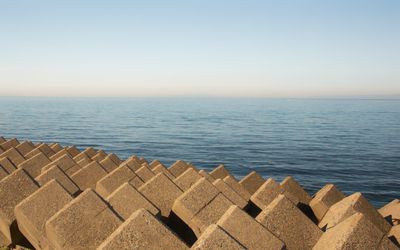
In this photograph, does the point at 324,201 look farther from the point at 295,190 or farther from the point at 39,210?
the point at 39,210

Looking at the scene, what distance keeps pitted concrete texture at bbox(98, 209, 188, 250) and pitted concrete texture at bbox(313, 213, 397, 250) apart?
1.88 m

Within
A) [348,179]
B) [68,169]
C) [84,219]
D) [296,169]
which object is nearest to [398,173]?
[348,179]

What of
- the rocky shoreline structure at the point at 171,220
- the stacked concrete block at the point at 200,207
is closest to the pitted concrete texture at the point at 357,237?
the rocky shoreline structure at the point at 171,220

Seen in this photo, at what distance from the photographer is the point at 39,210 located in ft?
17.3

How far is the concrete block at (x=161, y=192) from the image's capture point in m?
6.80

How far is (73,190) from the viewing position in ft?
28.2

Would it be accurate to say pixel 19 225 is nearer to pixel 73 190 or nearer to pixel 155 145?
pixel 73 190

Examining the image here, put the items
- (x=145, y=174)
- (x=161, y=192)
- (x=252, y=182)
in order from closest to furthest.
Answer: (x=161, y=192) < (x=145, y=174) < (x=252, y=182)

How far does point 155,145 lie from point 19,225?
3914 centimetres

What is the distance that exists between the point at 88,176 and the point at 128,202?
14.3 ft

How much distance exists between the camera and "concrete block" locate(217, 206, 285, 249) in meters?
4.22

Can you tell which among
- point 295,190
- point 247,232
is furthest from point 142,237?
point 295,190

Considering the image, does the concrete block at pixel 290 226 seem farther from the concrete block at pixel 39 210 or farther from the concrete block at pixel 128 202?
the concrete block at pixel 39 210

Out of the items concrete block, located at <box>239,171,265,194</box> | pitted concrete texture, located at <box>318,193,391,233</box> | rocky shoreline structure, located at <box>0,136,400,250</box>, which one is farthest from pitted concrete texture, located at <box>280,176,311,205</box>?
pitted concrete texture, located at <box>318,193,391,233</box>
